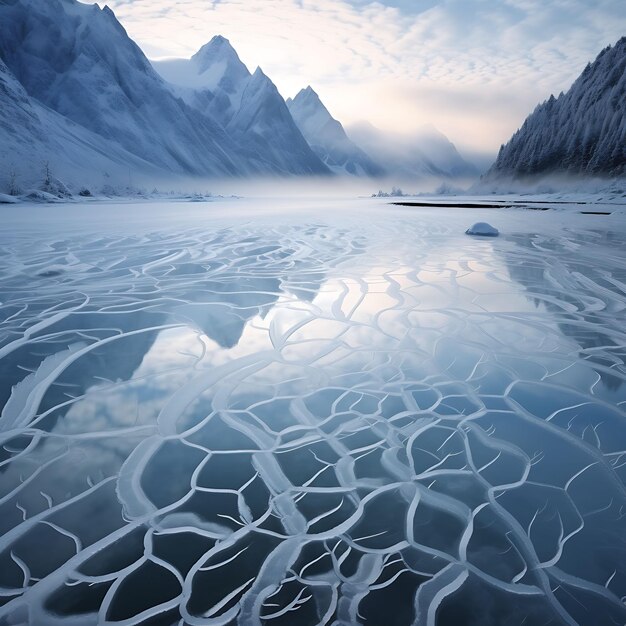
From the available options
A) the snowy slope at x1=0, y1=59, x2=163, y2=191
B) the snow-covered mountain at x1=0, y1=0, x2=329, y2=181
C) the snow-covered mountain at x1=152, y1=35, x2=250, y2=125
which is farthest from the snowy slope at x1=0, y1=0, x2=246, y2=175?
the snow-covered mountain at x1=152, y1=35, x2=250, y2=125

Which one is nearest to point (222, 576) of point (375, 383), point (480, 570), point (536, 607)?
point (480, 570)

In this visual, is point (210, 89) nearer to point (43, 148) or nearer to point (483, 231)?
point (43, 148)

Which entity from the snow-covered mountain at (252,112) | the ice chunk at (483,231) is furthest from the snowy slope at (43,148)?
the snow-covered mountain at (252,112)

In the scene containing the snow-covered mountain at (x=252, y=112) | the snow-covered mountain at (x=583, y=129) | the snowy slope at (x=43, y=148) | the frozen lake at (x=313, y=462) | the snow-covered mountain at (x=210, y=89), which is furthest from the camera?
the snow-covered mountain at (x=252, y=112)

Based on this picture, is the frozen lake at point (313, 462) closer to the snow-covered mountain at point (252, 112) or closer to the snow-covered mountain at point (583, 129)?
the snow-covered mountain at point (583, 129)

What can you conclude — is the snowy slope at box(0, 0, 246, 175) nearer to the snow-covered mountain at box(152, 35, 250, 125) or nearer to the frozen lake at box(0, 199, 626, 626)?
the snow-covered mountain at box(152, 35, 250, 125)
